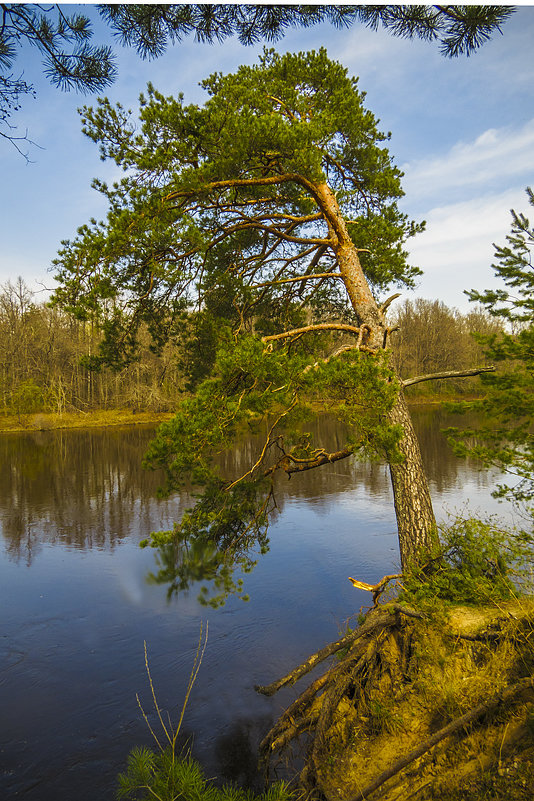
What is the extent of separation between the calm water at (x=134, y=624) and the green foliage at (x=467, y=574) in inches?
96.0

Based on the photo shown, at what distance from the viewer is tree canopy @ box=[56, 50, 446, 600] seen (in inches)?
236

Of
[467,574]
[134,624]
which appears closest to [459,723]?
[467,574]

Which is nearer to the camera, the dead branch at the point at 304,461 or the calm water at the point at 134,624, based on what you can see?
the calm water at the point at 134,624

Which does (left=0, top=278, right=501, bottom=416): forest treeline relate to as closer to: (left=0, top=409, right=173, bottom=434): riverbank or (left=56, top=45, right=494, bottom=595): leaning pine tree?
(left=0, top=409, right=173, bottom=434): riverbank

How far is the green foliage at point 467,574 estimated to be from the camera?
5.74 metres

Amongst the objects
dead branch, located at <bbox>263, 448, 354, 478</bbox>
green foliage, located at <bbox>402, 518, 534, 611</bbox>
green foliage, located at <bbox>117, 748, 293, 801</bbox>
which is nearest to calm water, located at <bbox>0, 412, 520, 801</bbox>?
green foliage, located at <bbox>117, 748, 293, 801</bbox>

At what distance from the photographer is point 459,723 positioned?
418cm

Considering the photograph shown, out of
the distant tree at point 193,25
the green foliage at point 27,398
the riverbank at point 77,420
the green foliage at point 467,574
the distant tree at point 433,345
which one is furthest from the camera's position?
the distant tree at point 433,345

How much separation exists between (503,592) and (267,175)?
249 inches

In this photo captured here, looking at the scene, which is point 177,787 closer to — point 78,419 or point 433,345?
point 78,419

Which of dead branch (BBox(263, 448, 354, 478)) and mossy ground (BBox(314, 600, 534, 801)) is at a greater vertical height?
dead branch (BBox(263, 448, 354, 478))

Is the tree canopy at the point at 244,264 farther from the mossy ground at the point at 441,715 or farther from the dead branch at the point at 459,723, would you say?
the dead branch at the point at 459,723

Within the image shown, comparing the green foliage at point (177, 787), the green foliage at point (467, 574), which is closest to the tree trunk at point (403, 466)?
the green foliage at point (467, 574)

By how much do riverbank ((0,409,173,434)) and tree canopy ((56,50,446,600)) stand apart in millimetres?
32809
